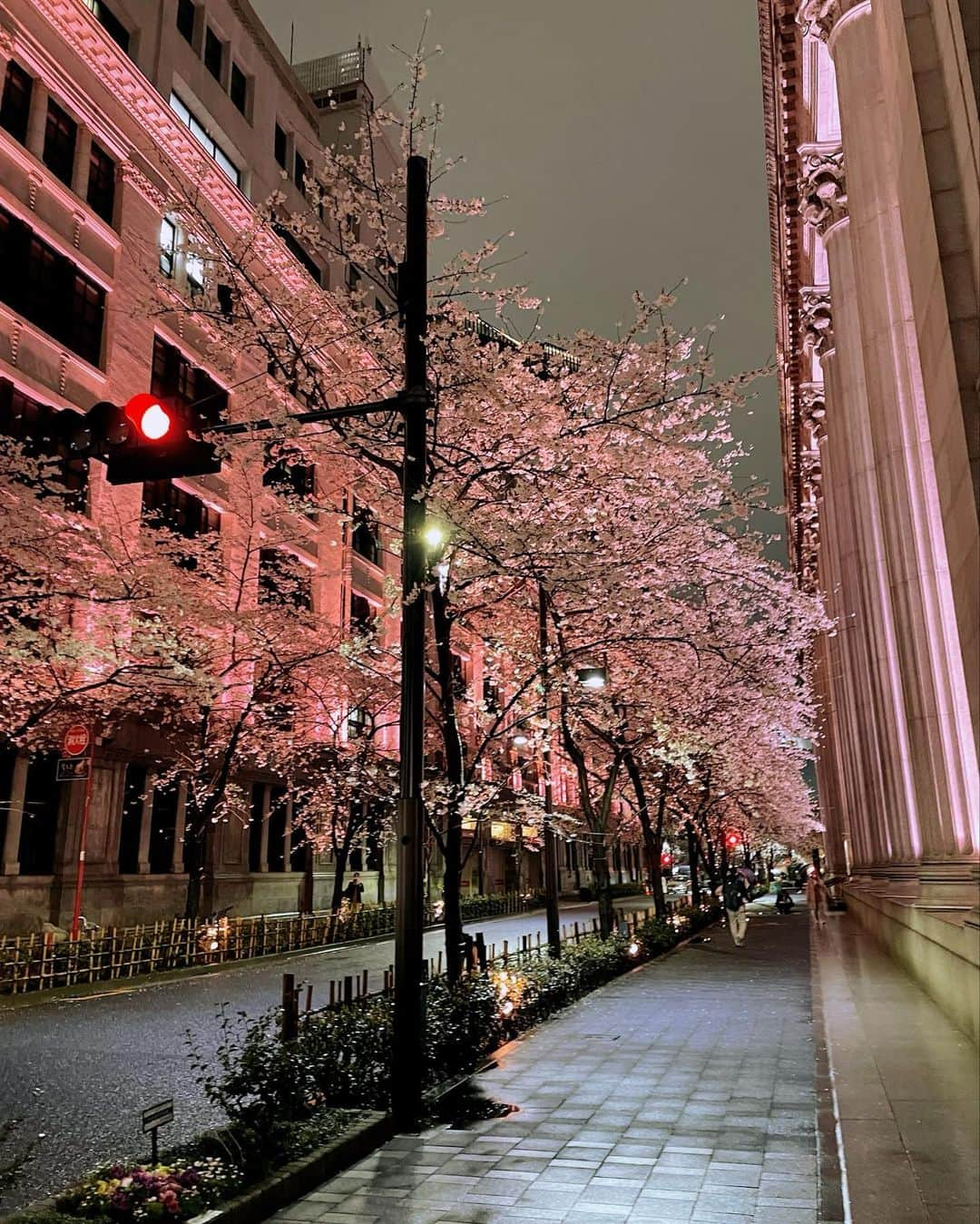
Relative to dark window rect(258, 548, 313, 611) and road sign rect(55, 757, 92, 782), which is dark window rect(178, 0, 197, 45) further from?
road sign rect(55, 757, 92, 782)

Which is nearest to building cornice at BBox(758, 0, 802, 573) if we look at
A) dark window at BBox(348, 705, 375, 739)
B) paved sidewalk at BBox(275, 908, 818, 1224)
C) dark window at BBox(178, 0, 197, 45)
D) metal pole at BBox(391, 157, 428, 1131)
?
metal pole at BBox(391, 157, 428, 1131)

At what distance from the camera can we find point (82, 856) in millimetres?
21703

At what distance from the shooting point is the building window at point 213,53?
37875 mm

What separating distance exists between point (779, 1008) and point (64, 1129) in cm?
1005

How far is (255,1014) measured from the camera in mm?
14852

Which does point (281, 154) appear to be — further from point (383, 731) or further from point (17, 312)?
point (383, 731)

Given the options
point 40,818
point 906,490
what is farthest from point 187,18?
point 906,490

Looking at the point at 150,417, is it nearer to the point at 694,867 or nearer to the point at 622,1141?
the point at 622,1141

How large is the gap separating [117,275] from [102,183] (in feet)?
10.3

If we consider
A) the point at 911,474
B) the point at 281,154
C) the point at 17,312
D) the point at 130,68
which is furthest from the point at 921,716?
the point at 281,154

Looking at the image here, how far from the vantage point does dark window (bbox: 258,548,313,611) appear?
3409 cm

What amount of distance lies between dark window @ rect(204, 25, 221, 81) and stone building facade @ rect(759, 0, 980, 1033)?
77.5ft

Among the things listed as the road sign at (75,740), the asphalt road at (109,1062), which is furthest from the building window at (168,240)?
the asphalt road at (109,1062)

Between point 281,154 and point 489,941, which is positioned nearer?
point 489,941
